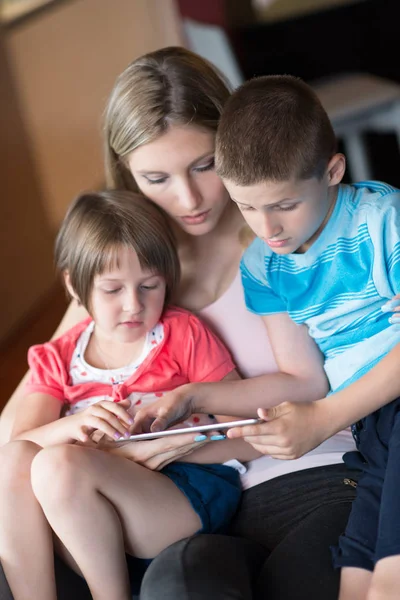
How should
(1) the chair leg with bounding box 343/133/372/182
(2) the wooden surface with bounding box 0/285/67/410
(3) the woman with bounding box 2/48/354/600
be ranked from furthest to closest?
(1) the chair leg with bounding box 343/133/372/182 < (2) the wooden surface with bounding box 0/285/67/410 < (3) the woman with bounding box 2/48/354/600

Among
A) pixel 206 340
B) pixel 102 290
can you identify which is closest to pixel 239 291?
pixel 206 340

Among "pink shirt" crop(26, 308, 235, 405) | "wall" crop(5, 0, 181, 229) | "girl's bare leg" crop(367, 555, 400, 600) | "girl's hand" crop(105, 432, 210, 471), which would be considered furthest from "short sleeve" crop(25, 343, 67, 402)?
"wall" crop(5, 0, 181, 229)

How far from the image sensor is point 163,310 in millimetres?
1551

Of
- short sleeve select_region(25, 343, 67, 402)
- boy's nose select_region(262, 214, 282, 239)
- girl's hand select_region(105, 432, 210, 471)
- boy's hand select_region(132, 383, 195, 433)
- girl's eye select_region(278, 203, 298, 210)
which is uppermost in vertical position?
girl's eye select_region(278, 203, 298, 210)

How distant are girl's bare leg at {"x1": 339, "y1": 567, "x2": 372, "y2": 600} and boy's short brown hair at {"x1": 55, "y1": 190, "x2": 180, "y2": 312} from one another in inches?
24.0

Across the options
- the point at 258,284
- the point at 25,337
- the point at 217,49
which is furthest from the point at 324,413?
the point at 217,49

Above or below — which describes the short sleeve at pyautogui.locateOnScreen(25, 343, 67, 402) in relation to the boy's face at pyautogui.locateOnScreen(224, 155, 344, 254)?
below

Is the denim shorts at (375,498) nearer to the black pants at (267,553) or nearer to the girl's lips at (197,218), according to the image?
the black pants at (267,553)

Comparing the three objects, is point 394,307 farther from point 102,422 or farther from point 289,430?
point 102,422

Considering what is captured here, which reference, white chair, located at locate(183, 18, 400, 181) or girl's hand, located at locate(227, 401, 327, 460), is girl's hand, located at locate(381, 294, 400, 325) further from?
white chair, located at locate(183, 18, 400, 181)

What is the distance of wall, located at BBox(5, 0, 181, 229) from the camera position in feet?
12.9

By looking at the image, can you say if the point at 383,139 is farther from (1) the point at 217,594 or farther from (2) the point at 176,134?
(1) the point at 217,594

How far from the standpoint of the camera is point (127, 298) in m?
1.46

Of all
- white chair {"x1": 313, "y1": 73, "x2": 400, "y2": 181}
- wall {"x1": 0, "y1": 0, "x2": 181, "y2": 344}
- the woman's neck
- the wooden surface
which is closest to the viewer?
the woman's neck
